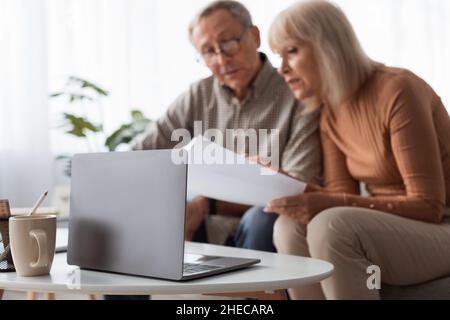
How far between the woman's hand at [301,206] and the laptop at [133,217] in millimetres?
327

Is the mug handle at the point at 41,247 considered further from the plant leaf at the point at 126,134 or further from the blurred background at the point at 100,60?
the blurred background at the point at 100,60

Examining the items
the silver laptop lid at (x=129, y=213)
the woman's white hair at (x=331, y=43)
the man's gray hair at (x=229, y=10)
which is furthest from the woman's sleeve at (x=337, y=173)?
the silver laptop lid at (x=129, y=213)

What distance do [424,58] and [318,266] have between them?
2395mm

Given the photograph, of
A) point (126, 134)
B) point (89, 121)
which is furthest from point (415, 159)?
point (89, 121)

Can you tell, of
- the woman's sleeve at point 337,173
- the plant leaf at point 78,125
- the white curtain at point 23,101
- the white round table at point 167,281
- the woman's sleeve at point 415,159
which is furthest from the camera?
the white curtain at point 23,101

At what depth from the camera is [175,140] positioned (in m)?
1.75

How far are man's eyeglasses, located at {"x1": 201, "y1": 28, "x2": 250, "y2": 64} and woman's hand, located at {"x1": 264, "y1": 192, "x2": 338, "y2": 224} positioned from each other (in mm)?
584

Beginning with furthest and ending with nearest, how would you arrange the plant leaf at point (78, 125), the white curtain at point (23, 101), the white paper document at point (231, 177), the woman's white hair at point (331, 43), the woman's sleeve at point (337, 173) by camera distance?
the white curtain at point (23, 101) → the plant leaf at point (78, 125) → the woman's sleeve at point (337, 173) → the woman's white hair at point (331, 43) → the white paper document at point (231, 177)

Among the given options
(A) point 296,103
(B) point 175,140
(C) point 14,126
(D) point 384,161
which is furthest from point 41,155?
(D) point 384,161

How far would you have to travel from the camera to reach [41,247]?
807 mm

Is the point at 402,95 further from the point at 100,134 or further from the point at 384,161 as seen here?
the point at 100,134

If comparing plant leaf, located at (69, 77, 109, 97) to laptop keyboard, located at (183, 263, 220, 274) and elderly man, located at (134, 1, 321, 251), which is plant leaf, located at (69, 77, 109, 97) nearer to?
elderly man, located at (134, 1, 321, 251)

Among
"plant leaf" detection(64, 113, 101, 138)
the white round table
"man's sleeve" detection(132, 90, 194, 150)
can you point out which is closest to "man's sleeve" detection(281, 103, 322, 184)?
"man's sleeve" detection(132, 90, 194, 150)

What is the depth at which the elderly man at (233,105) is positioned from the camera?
1.57 m
